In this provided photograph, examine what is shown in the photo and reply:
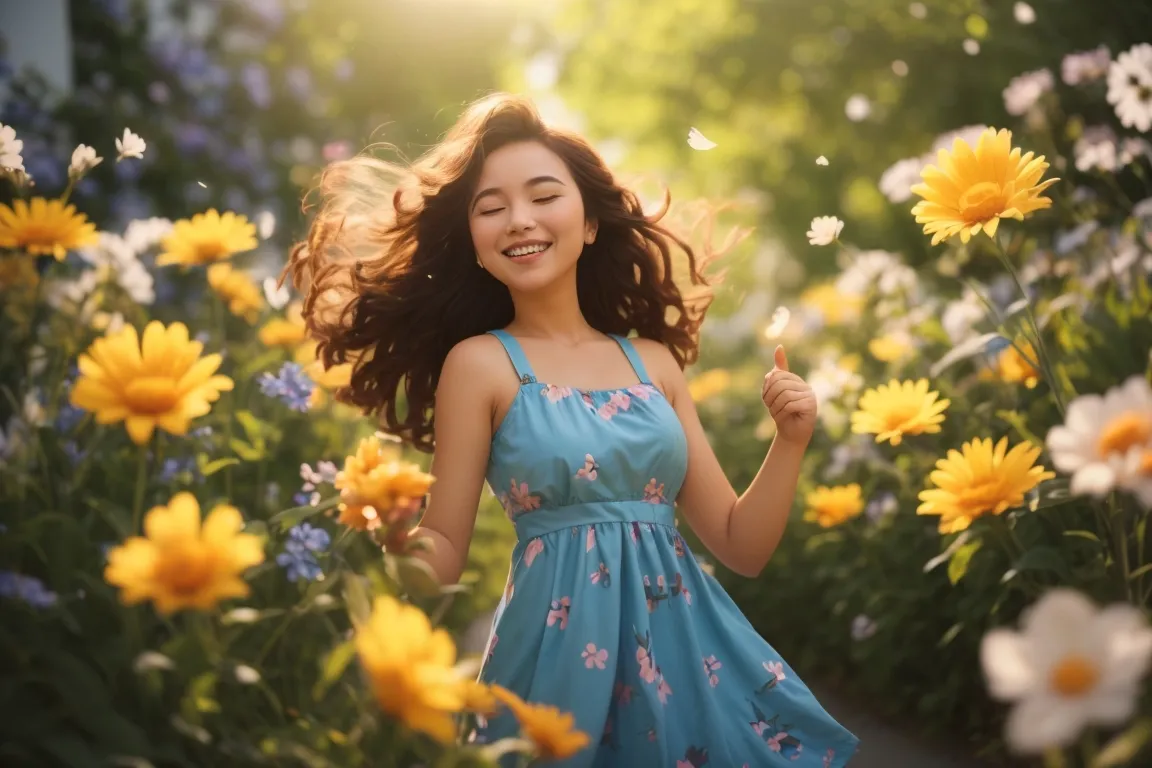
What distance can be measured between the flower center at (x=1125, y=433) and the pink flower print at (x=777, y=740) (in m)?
1.05

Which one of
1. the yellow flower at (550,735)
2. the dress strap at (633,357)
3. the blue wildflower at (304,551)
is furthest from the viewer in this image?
the dress strap at (633,357)

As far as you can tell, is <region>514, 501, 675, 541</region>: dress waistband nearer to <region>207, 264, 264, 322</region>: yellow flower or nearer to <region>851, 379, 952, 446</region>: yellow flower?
<region>851, 379, 952, 446</region>: yellow flower

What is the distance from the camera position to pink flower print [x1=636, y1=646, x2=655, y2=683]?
1.93 m

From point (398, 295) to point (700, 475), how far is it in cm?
74

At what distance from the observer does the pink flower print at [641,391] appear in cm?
220

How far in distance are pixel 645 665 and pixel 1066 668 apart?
1.10 meters

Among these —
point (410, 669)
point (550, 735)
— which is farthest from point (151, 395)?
point (550, 735)

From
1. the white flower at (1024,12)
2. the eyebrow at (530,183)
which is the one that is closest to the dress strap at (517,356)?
the eyebrow at (530,183)

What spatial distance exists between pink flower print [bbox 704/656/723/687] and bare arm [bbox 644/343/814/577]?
190 mm

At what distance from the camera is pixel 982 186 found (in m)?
1.76

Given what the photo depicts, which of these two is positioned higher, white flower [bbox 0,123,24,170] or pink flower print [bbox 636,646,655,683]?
white flower [bbox 0,123,24,170]

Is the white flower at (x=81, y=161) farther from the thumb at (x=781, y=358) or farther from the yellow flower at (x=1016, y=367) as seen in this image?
the yellow flower at (x=1016, y=367)

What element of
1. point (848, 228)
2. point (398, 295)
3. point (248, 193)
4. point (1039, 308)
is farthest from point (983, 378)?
point (848, 228)

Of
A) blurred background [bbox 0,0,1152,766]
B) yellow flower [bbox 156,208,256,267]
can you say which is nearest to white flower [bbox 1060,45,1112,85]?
blurred background [bbox 0,0,1152,766]
